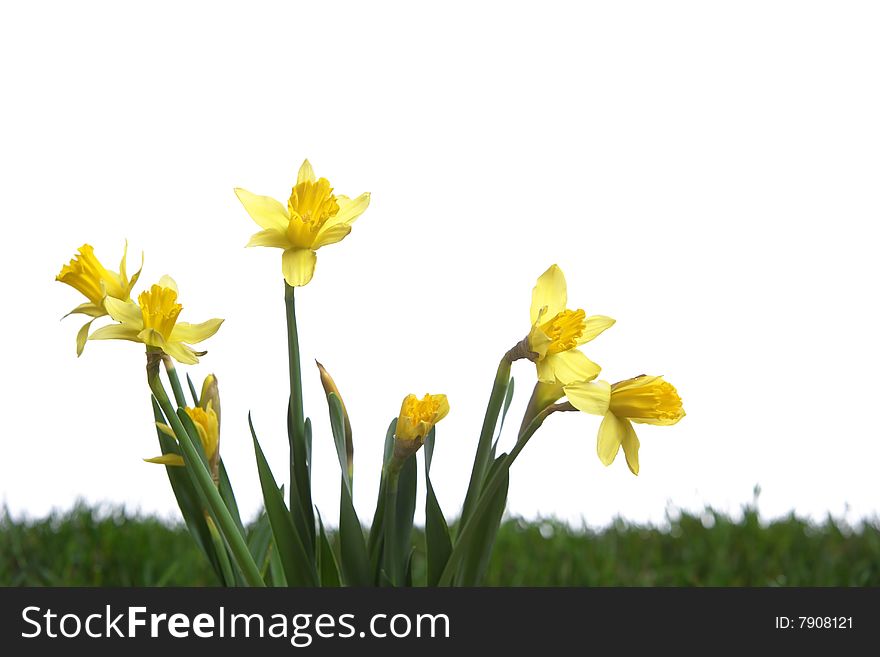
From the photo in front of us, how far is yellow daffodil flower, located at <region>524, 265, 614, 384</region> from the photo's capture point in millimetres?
978

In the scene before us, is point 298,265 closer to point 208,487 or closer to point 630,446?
point 208,487

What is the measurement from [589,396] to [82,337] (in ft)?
1.90

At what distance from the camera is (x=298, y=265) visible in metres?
0.99

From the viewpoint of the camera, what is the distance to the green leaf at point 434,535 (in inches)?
39.8

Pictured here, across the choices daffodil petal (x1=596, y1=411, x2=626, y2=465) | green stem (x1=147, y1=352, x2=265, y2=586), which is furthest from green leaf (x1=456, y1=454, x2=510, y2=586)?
green stem (x1=147, y1=352, x2=265, y2=586)

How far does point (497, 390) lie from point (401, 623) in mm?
272

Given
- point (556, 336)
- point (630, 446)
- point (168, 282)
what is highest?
point (168, 282)

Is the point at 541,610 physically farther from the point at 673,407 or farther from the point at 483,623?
the point at 673,407

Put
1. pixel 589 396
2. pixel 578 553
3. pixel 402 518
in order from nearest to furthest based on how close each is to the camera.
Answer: pixel 589 396 → pixel 402 518 → pixel 578 553

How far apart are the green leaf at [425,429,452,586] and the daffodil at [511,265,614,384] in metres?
0.17

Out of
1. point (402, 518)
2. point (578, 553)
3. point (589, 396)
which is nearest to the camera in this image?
point (589, 396)

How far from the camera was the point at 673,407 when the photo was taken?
0.96 m

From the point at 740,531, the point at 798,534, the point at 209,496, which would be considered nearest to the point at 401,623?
the point at 209,496

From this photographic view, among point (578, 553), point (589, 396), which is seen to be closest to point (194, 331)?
point (589, 396)
